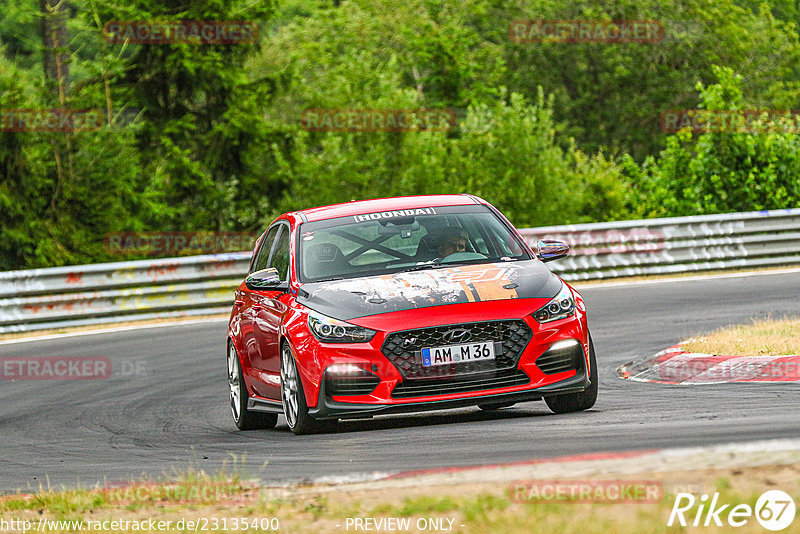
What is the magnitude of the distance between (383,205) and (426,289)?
166 cm

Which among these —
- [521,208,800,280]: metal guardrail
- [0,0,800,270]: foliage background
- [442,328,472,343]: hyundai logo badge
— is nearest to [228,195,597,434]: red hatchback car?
[442,328,472,343]: hyundai logo badge

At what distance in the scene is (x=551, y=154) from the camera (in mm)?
30297

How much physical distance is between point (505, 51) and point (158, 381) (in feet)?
158

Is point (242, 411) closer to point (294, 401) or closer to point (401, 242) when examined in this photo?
point (294, 401)

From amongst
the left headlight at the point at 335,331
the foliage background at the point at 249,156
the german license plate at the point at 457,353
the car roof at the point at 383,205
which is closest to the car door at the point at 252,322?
the car roof at the point at 383,205

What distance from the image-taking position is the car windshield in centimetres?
945

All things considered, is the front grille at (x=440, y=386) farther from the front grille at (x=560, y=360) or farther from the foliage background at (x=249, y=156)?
the foliage background at (x=249, y=156)

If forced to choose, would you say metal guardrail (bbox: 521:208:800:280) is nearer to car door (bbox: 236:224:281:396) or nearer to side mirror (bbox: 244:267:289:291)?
car door (bbox: 236:224:281:396)

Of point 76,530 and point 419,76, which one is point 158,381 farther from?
point 419,76

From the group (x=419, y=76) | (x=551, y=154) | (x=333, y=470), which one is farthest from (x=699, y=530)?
(x=419, y=76)

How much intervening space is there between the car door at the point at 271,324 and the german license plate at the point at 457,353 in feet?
4.18

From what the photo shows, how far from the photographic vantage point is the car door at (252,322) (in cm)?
1001

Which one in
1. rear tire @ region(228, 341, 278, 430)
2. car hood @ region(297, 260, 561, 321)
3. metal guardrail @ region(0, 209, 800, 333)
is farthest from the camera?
metal guardrail @ region(0, 209, 800, 333)

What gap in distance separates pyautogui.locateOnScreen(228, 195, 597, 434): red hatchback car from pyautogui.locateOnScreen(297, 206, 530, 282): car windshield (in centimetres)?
1
